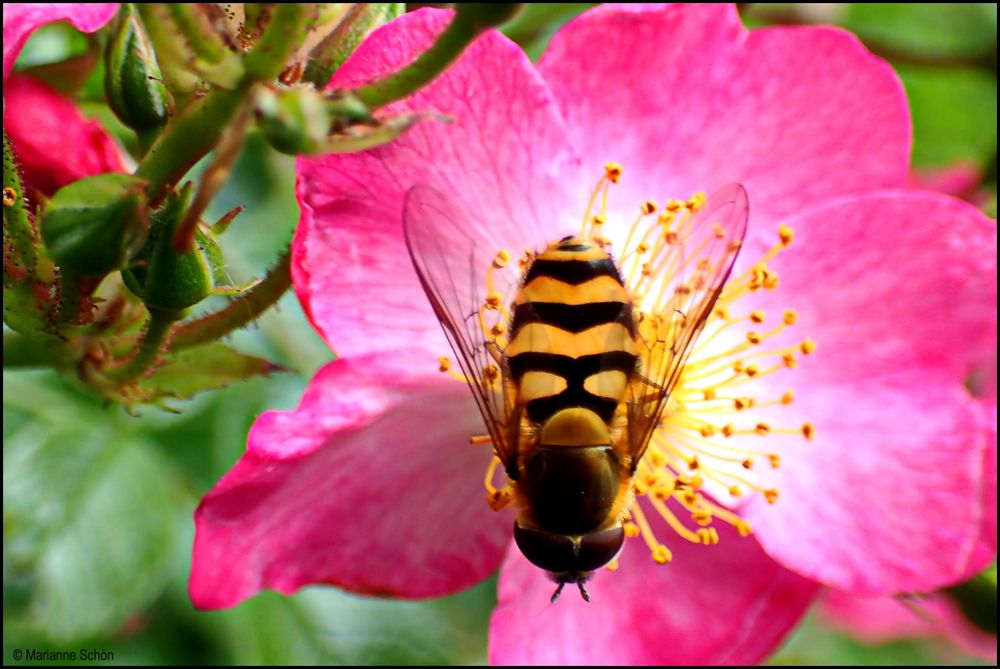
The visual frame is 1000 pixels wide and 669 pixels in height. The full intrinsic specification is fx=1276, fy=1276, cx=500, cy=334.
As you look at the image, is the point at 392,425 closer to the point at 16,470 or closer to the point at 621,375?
the point at 621,375

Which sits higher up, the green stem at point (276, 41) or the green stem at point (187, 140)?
the green stem at point (276, 41)

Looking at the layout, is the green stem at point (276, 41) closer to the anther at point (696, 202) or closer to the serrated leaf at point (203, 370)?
the serrated leaf at point (203, 370)

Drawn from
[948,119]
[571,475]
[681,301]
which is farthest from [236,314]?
[948,119]

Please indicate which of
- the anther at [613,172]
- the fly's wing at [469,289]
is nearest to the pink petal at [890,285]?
the anther at [613,172]

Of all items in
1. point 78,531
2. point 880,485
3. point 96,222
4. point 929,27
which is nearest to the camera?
point 96,222

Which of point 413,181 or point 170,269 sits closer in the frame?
point 170,269

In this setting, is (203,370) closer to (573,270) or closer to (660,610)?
(573,270)
